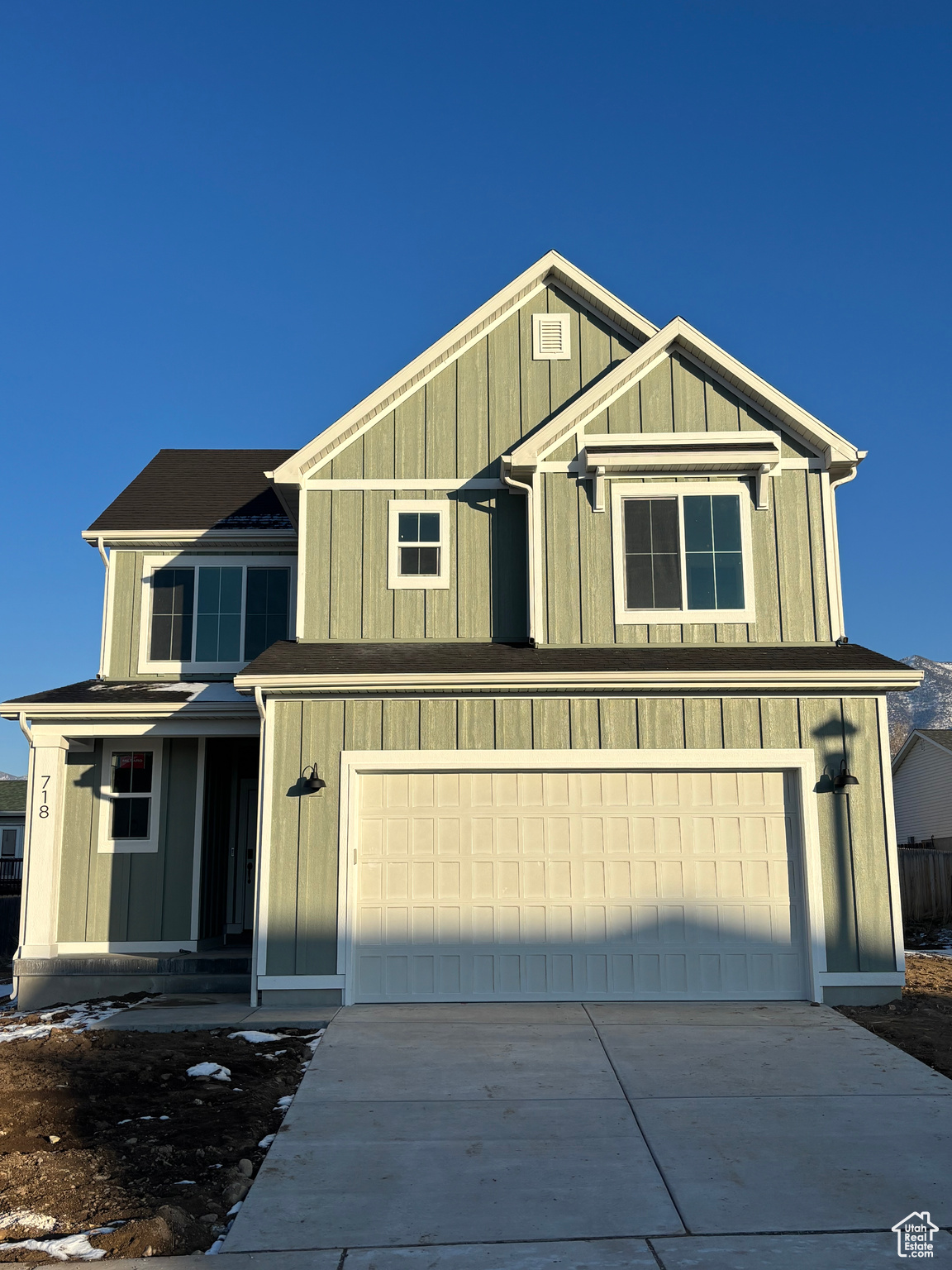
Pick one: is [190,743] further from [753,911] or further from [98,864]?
[753,911]

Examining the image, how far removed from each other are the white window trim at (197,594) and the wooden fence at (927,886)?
43.6 feet

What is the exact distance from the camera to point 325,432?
1268 cm

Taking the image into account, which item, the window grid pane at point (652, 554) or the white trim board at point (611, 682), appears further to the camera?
the window grid pane at point (652, 554)

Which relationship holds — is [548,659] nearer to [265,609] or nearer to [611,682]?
[611,682]

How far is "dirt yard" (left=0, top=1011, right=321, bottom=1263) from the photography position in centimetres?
525

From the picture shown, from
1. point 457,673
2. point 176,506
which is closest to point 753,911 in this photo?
point 457,673

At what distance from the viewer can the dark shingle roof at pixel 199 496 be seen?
47.9 feet

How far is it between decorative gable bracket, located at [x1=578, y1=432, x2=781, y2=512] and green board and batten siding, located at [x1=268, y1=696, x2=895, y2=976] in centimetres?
260

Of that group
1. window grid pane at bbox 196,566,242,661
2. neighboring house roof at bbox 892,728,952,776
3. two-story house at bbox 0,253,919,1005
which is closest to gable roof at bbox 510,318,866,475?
two-story house at bbox 0,253,919,1005

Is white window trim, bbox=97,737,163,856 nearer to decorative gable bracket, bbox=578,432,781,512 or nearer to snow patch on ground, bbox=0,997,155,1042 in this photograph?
snow patch on ground, bbox=0,997,155,1042

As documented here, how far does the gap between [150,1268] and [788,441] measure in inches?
409

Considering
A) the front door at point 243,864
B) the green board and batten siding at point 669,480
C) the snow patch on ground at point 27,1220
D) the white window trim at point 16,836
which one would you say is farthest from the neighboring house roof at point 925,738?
the white window trim at point 16,836

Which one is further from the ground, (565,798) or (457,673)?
(457,673)

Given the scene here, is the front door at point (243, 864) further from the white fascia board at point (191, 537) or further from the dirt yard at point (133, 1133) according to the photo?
the dirt yard at point (133, 1133)
